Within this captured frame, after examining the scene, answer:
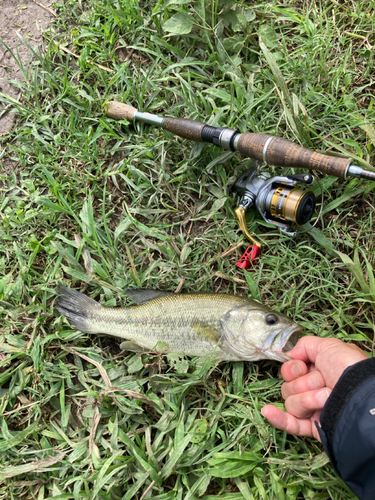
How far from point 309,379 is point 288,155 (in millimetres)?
1714

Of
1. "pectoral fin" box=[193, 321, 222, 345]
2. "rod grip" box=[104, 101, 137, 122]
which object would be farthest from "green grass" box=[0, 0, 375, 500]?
"pectoral fin" box=[193, 321, 222, 345]

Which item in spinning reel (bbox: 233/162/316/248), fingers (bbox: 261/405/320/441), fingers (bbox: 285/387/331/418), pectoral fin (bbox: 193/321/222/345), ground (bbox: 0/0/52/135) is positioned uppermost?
ground (bbox: 0/0/52/135)

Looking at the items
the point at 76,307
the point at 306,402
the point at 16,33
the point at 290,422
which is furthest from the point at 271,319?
the point at 16,33

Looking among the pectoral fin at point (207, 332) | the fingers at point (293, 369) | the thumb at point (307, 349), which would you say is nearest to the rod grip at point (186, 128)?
the pectoral fin at point (207, 332)

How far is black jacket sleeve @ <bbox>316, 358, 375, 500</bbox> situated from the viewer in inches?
86.7

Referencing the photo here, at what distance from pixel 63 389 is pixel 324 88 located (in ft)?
11.9

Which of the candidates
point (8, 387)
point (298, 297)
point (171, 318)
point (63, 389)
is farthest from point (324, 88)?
point (8, 387)

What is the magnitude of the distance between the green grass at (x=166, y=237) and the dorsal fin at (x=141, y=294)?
4.9 inches

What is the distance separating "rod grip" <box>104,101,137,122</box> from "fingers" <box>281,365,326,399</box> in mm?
2776

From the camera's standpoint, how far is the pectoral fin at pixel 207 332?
3021mm

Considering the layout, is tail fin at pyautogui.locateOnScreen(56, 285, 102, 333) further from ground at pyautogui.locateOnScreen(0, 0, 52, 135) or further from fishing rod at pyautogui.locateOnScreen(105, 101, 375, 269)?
ground at pyautogui.locateOnScreen(0, 0, 52, 135)

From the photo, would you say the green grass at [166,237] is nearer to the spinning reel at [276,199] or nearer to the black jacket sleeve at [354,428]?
the spinning reel at [276,199]

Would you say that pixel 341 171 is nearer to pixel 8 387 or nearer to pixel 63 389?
pixel 63 389

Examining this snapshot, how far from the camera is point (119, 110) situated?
366 centimetres
